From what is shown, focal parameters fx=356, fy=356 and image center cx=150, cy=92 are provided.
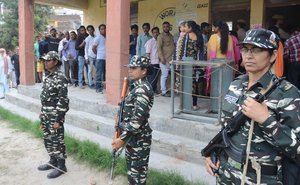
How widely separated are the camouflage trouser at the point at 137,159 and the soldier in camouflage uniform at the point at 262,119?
5.22ft

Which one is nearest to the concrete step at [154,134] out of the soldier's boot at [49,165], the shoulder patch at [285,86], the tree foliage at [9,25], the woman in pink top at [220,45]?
the woman in pink top at [220,45]

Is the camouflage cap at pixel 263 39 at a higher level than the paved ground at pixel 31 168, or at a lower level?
higher

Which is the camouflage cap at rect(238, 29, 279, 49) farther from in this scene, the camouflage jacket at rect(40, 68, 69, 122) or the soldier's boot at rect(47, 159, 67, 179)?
the soldier's boot at rect(47, 159, 67, 179)

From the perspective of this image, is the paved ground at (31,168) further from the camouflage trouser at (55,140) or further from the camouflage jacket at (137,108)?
the camouflage jacket at (137,108)

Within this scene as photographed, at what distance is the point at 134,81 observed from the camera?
3.76 m

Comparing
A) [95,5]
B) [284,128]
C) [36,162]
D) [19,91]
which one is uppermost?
[95,5]

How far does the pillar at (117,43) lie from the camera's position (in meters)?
6.85

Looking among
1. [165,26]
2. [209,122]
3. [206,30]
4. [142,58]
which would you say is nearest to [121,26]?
[165,26]

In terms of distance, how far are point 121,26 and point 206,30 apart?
2.04m

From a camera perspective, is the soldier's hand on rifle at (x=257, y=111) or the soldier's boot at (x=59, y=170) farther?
the soldier's boot at (x=59, y=170)

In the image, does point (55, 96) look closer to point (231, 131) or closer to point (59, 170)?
point (59, 170)

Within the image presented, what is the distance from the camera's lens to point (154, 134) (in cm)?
607

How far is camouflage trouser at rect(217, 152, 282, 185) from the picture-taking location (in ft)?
6.84

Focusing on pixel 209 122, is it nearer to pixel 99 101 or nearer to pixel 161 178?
pixel 161 178
